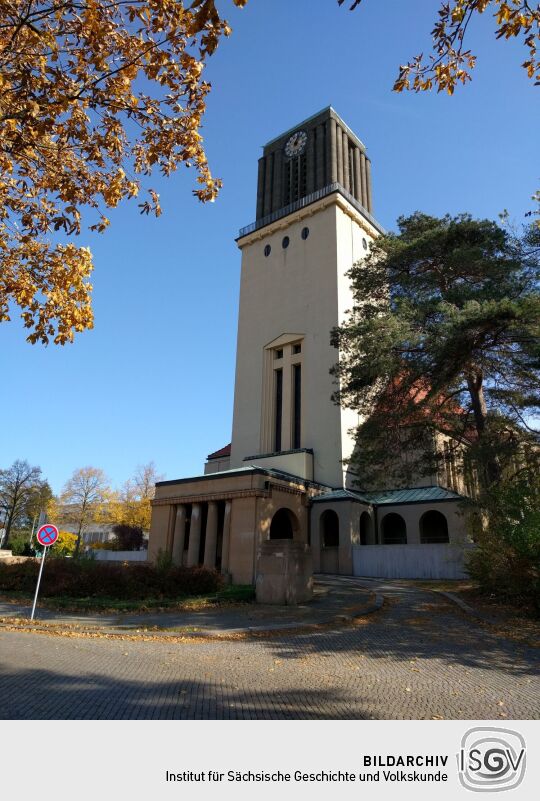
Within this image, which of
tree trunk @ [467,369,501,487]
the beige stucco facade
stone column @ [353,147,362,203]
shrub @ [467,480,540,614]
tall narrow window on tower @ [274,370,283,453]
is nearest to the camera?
shrub @ [467,480,540,614]

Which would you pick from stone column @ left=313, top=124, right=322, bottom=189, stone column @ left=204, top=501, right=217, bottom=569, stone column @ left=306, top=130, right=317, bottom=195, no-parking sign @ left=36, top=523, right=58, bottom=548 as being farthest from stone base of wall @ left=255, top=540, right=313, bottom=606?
stone column @ left=313, top=124, right=322, bottom=189

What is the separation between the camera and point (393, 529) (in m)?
33.8

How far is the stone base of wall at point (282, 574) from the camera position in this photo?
14.8 m

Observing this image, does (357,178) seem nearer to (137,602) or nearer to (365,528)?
(365,528)

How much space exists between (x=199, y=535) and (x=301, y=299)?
20.7 meters

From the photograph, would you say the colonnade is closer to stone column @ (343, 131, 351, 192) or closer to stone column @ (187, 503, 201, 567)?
stone column @ (187, 503, 201, 567)

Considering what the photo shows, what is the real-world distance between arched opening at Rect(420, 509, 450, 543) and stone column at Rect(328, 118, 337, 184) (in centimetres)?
2837

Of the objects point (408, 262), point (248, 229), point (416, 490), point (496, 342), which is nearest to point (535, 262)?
point (496, 342)

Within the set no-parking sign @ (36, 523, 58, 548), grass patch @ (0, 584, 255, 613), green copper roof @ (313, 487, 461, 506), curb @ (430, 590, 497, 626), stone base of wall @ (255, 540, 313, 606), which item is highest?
green copper roof @ (313, 487, 461, 506)

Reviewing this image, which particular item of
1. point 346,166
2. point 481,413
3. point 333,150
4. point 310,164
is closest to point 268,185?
point 310,164

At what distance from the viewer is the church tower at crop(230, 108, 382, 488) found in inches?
1372

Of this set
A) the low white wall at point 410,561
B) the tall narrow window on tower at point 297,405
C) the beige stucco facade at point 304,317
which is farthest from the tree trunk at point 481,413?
the tall narrow window on tower at point 297,405

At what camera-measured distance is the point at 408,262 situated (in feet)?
63.9
